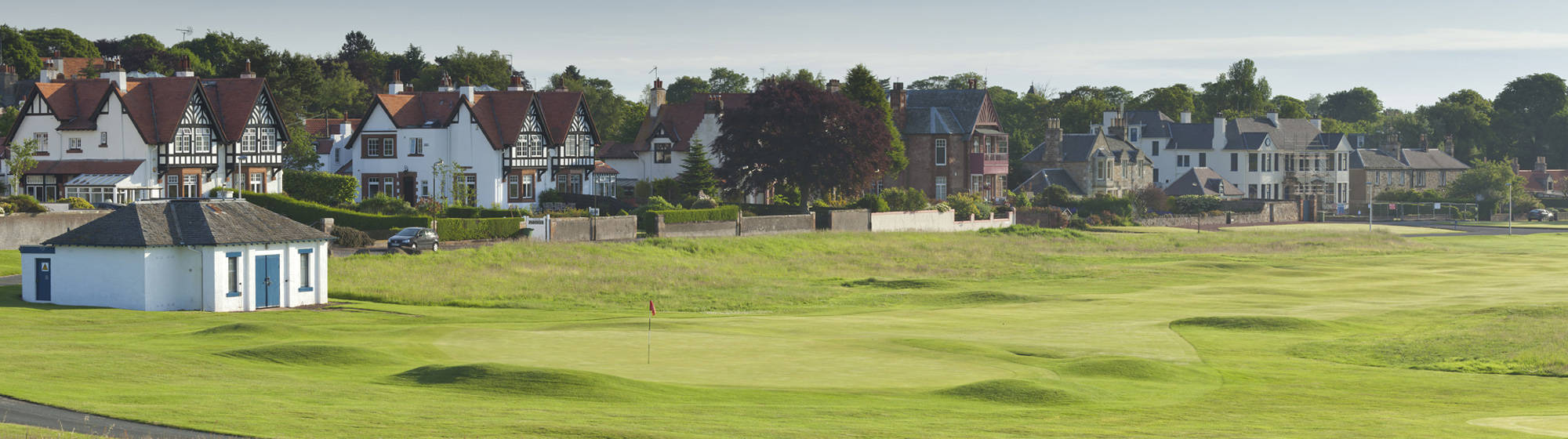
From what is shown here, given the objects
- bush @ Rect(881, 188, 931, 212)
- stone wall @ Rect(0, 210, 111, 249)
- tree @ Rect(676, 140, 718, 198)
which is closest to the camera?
stone wall @ Rect(0, 210, 111, 249)

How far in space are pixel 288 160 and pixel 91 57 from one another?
49938 millimetres

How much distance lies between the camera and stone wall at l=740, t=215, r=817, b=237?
7700 centimetres

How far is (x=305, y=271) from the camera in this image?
46.8 meters

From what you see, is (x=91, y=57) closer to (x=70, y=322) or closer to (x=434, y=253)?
(x=434, y=253)

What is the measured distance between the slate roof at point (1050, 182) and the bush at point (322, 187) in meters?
59.6

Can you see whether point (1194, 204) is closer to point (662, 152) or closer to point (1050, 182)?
point (1050, 182)

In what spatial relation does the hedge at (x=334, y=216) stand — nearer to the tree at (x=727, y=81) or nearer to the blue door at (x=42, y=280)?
the blue door at (x=42, y=280)

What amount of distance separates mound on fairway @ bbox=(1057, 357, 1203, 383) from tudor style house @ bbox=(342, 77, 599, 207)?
56864 millimetres

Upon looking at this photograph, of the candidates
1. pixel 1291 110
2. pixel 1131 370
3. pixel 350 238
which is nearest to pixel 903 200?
pixel 350 238

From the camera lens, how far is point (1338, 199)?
14700 cm

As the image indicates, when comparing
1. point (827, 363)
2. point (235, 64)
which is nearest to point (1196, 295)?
point (827, 363)

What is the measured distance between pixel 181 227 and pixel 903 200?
53.4 meters

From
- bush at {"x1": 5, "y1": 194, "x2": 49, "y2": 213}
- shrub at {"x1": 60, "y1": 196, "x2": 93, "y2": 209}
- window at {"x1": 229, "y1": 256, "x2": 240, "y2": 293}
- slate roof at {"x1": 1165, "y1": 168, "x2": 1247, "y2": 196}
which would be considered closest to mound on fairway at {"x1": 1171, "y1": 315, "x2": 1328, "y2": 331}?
window at {"x1": 229, "y1": 256, "x2": 240, "y2": 293}

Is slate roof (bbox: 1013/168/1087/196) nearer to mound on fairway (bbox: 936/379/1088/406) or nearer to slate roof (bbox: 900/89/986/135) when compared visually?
slate roof (bbox: 900/89/986/135)
